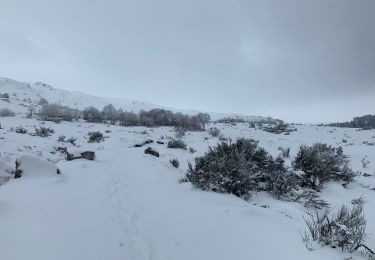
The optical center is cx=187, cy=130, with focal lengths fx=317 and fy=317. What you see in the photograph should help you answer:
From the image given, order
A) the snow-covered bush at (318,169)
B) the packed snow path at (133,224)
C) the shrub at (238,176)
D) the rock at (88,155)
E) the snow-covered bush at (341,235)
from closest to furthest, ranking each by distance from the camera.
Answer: the snow-covered bush at (341,235)
the packed snow path at (133,224)
the shrub at (238,176)
the snow-covered bush at (318,169)
the rock at (88,155)

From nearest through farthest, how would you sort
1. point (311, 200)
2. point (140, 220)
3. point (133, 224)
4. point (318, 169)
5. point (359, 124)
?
1. point (133, 224)
2. point (140, 220)
3. point (311, 200)
4. point (318, 169)
5. point (359, 124)

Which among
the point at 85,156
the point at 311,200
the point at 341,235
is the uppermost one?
the point at 341,235

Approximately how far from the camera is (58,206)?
594 centimetres

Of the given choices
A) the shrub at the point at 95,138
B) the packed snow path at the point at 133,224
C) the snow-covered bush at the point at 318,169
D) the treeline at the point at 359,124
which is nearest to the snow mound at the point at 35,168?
the packed snow path at the point at 133,224

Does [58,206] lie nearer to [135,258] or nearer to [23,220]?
[23,220]

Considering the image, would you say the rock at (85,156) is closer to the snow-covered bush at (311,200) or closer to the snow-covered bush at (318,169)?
→ the snow-covered bush at (318,169)

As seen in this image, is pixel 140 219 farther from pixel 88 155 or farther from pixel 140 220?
pixel 88 155

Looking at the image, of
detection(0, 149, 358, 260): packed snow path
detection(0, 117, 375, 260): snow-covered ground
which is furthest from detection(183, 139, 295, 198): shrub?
detection(0, 149, 358, 260): packed snow path

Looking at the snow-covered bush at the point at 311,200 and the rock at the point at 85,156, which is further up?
the rock at the point at 85,156

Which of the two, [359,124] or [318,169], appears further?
[359,124]

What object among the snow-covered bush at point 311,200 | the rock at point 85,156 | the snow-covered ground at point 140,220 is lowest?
the snow-covered bush at point 311,200

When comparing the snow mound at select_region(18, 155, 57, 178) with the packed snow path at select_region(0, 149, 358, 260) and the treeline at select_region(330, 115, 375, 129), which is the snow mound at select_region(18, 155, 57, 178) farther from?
the treeline at select_region(330, 115, 375, 129)

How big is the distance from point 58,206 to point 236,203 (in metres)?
3.58

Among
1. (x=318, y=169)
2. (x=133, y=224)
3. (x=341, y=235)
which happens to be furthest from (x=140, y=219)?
(x=318, y=169)
